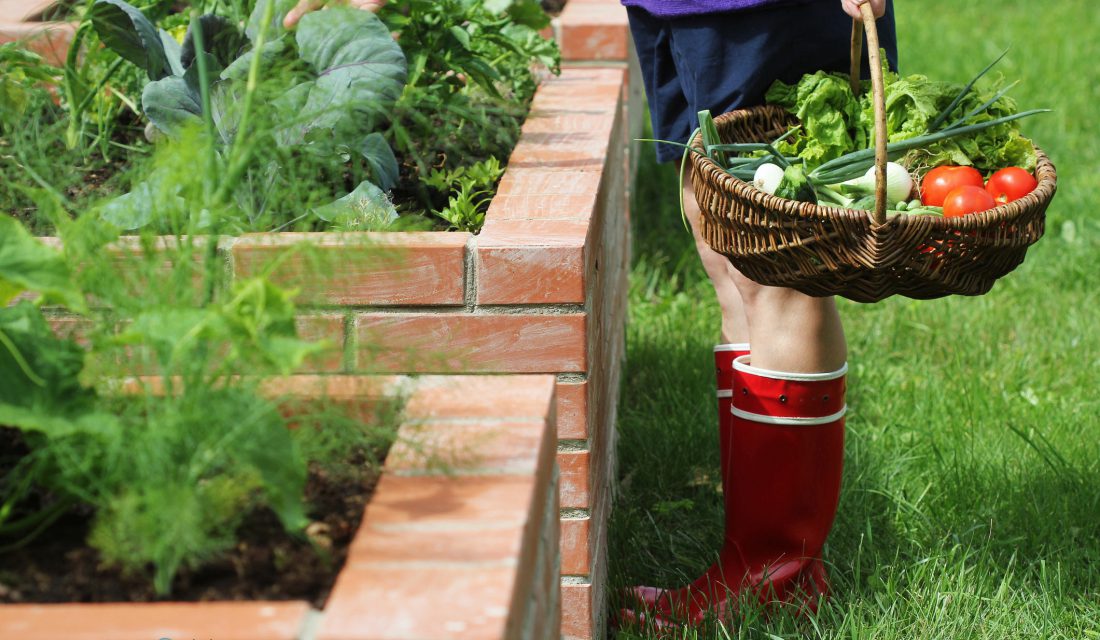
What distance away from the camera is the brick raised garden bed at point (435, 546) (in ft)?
3.69

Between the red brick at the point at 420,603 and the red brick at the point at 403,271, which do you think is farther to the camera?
the red brick at the point at 403,271

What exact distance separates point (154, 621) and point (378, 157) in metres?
1.27

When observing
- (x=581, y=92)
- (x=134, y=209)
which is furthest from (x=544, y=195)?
(x=581, y=92)

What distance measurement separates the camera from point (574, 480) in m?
2.09

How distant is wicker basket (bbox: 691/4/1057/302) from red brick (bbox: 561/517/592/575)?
51 cm

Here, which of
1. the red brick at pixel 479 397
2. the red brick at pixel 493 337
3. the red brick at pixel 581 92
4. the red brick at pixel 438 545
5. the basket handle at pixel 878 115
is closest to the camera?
the red brick at pixel 438 545

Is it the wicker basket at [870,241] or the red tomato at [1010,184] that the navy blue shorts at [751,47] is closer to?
the wicker basket at [870,241]

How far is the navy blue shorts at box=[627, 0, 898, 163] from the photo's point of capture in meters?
2.26

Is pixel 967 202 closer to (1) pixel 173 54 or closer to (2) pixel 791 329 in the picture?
(2) pixel 791 329

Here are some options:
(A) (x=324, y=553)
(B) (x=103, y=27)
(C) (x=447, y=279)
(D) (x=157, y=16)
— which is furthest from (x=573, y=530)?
(D) (x=157, y=16)

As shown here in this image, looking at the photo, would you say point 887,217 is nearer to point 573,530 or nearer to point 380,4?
point 573,530

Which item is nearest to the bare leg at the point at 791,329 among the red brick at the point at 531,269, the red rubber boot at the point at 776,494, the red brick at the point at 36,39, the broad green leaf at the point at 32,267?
the red rubber boot at the point at 776,494

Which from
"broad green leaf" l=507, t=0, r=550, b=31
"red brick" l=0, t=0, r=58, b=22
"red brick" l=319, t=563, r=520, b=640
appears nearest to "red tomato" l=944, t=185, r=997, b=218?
"red brick" l=319, t=563, r=520, b=640

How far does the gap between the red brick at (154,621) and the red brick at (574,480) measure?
956 mm
